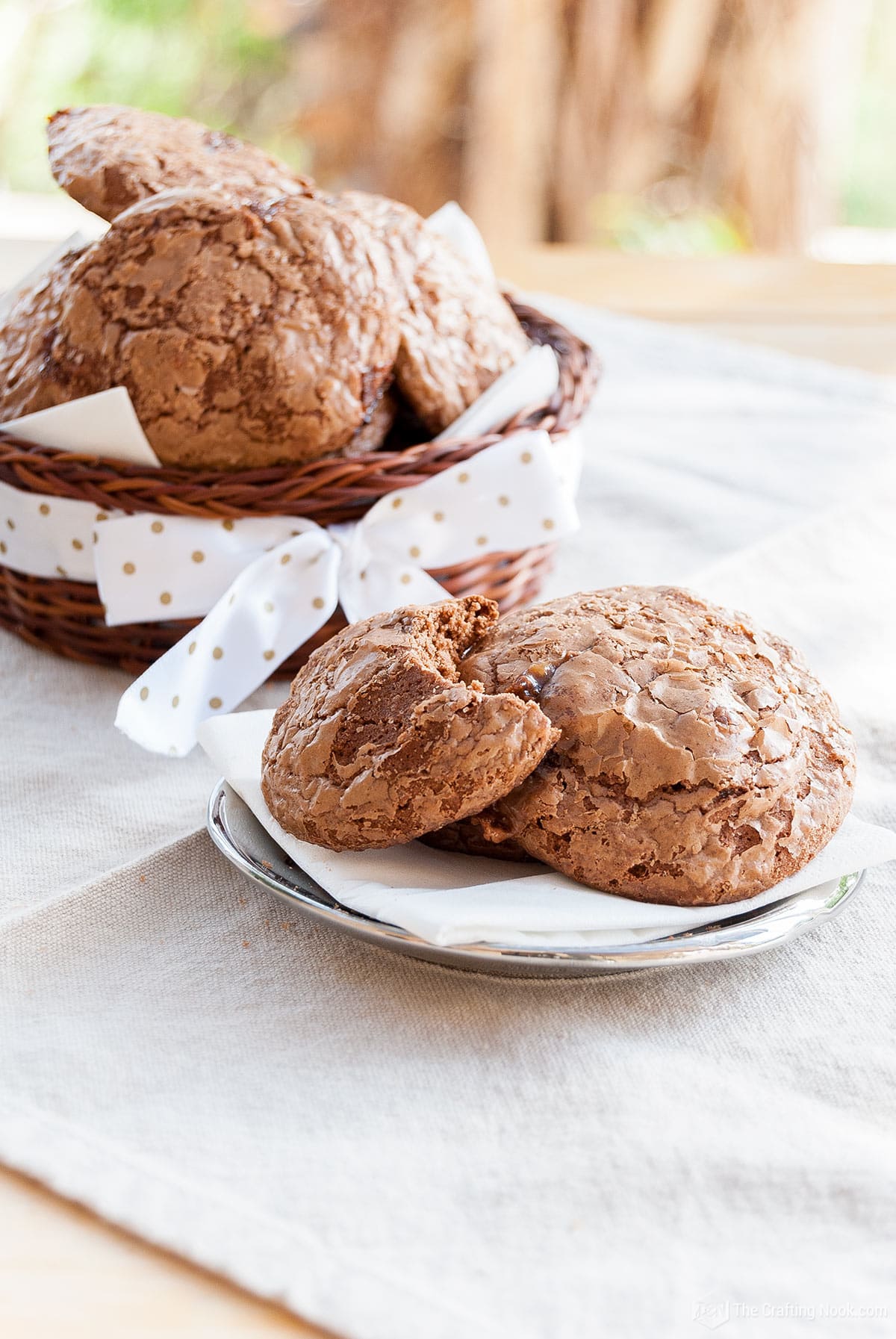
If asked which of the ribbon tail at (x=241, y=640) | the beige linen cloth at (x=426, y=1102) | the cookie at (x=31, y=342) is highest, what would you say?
the cookie at (x=31, y=342)

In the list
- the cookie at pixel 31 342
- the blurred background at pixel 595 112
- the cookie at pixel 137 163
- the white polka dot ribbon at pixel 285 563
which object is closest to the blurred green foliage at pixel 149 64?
the blurred background at pixel 595 112

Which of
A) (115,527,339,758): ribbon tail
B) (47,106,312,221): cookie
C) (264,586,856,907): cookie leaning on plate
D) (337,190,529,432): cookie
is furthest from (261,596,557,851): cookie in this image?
(47,106,312,221): cookie

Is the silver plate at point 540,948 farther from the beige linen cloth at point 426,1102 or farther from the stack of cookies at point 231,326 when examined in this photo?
the stack of cookies at point 231,326

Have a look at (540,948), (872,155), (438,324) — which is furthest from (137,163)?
(872,155)

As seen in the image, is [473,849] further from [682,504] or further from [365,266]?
[682,504]

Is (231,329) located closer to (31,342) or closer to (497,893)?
(31,342)
